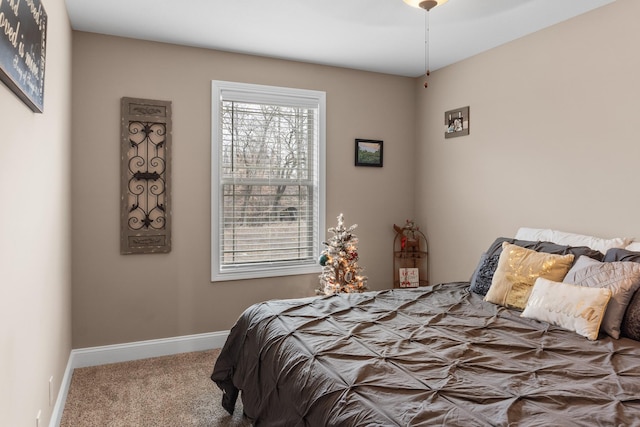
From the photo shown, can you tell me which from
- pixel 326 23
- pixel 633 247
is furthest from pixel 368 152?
pixel 633 247

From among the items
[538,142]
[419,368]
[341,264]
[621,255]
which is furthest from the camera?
[341,264]

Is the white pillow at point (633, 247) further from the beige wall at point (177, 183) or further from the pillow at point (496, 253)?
the beige wall at point (177, 183)

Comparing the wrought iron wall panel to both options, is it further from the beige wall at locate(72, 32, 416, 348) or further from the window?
the window

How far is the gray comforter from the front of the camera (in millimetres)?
1462

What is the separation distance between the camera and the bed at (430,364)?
1.47 m

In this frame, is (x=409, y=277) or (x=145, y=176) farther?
(x=409, y=277)

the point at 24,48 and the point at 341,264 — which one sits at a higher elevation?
the point at 24,48

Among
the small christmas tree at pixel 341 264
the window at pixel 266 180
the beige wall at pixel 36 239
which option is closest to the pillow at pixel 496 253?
the small christmas tree at pixel 341 264

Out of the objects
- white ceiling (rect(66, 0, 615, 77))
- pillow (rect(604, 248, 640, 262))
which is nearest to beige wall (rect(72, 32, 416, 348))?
white ceiling (rect(66, 0, 615, 77))

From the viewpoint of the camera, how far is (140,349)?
144 inches

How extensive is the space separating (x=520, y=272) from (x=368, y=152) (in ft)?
7.10

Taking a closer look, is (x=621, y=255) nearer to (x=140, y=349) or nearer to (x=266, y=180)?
(x=266, y=180)

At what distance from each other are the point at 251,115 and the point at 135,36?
1.12 meters

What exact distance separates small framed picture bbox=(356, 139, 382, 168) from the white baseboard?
213cm
